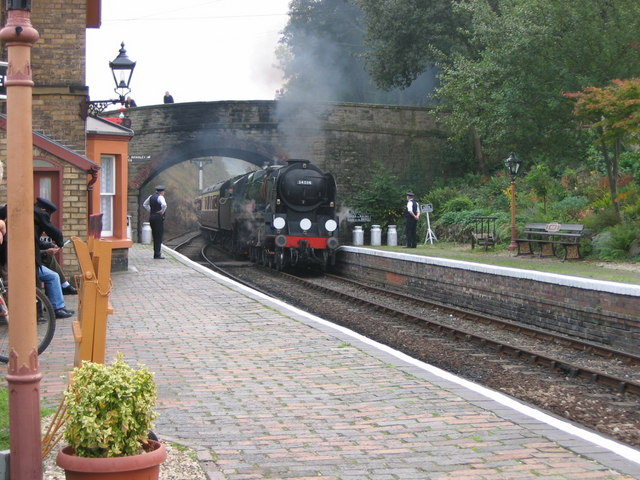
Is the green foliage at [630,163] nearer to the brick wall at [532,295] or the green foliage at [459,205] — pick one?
the green foliage at [459,205]

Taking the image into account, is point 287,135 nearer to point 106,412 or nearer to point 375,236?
point 375,236

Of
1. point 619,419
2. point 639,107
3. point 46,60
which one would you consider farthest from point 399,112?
point 619,419

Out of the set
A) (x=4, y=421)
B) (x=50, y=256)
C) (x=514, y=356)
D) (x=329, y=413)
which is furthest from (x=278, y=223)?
(x=4, y=421)

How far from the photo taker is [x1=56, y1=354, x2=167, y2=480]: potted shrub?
3896mm

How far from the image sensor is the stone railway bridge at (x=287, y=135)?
121 ft

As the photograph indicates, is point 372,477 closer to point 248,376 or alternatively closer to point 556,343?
point 248,376

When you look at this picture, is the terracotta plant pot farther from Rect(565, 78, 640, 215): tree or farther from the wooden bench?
the wooden bench

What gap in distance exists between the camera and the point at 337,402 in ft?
21.2

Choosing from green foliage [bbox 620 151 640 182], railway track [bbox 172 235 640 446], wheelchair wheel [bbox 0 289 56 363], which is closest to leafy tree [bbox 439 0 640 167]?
green foliage [bbox 620 151 640 182]

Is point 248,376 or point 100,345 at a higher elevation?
point 100,345

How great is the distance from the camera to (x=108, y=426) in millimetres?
3945

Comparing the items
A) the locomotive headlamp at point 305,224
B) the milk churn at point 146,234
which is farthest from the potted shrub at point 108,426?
the milk churn at point 146,234

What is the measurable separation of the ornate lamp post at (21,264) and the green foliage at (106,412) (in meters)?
0.19

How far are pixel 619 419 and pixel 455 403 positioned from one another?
1.79 m
